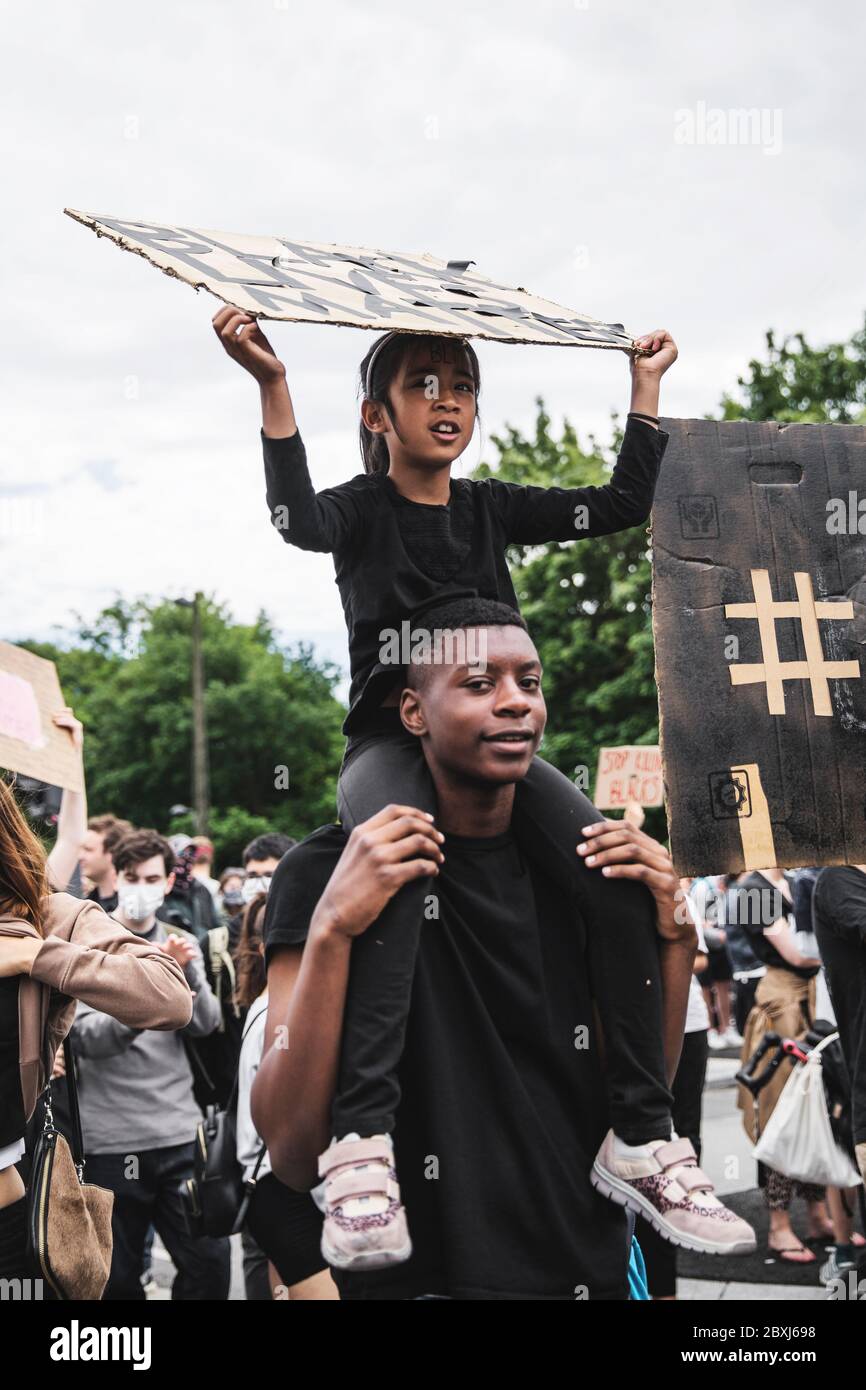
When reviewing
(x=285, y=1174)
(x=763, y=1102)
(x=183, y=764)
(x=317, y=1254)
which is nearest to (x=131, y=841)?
(x=317, y=1254)

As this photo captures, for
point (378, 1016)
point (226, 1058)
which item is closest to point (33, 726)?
point (378, 1016)

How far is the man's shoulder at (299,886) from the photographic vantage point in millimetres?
2551

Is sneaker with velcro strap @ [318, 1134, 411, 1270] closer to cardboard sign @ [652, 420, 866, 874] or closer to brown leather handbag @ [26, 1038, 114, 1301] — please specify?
cardboard sign @ [652, 420, 866, 874]

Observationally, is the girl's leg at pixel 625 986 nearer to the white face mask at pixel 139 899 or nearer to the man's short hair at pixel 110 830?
the white face mask at pixel 139 899

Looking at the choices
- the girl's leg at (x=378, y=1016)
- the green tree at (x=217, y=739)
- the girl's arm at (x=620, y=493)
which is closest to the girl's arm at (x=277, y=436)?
the girl's arm at (x=620, y=493)

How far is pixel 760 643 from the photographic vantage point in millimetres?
3068

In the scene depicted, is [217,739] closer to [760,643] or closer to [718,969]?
[718,969]

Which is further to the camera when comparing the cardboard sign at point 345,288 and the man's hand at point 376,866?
the cardboard sign at point 345,288

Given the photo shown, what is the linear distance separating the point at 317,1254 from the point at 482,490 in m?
2.91

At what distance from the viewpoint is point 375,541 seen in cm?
279

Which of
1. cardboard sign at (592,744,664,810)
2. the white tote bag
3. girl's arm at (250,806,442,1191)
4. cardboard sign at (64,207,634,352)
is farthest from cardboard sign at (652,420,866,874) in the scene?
the white tote bag

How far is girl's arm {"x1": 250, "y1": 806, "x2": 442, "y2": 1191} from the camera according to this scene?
92.2 inches

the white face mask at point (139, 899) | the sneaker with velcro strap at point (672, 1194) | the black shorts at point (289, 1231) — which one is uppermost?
the white face mask at point (139, 899)
